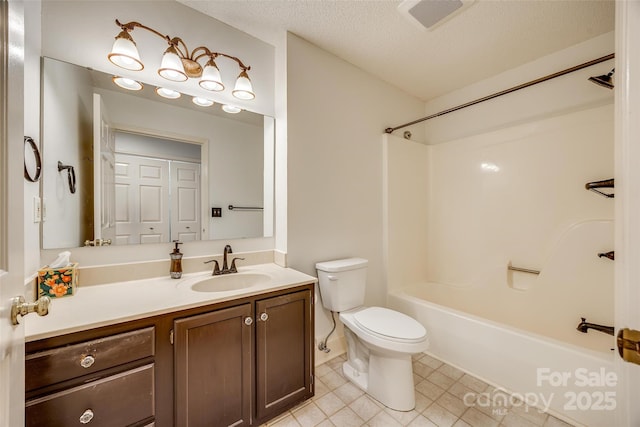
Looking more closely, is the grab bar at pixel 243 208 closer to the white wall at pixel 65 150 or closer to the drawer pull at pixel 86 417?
the white wall at pixel 65 150

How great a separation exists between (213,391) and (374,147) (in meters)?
2.08

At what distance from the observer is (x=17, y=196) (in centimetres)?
61

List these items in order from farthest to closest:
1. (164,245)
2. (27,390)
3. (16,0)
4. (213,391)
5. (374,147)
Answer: (374,147) → (164,245) → (213,391) → (27,390) → (16,0)

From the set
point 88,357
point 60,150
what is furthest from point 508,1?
point 88,357

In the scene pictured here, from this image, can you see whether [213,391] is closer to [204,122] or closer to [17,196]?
[17,196]

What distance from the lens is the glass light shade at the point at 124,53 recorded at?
4.27 ft

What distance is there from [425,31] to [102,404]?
104 inches

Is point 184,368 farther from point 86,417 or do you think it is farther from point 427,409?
point 427,409

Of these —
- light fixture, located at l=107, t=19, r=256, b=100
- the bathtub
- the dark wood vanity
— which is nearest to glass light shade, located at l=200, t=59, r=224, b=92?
light fixture, located at l=107, t=19, r=256, b=100

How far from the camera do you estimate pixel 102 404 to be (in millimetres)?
958

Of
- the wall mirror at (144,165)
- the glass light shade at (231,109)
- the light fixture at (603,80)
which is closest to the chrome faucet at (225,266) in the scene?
the wall mirror at (144,165)

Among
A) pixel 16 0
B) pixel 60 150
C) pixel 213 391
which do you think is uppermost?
pixel 16 0

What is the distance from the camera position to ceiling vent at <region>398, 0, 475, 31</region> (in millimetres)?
1526

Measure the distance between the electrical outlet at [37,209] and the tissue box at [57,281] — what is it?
0.74ft
